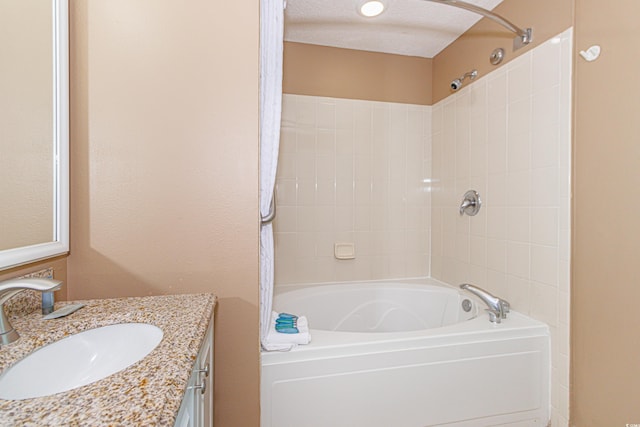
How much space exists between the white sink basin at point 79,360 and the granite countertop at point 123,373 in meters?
0.02

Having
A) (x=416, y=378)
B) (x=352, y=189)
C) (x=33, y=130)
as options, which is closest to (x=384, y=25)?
(x=352, y=189)

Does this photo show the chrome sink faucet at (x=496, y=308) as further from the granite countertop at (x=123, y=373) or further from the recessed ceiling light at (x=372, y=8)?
the recessed ceiling light at (x=372, y=8)

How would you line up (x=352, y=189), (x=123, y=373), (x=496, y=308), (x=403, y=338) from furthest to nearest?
(x=352, y=189)
(x=496, y=308)
(x=403, y=338)
(x=123, y=373)

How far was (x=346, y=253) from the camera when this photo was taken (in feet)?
7.75

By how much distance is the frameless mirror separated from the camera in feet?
2.69

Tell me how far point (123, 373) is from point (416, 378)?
1.19 m

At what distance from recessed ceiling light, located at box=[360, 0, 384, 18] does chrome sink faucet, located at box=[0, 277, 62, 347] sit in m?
2.05

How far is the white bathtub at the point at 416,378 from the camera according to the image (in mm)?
1247

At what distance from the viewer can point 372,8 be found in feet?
6.24

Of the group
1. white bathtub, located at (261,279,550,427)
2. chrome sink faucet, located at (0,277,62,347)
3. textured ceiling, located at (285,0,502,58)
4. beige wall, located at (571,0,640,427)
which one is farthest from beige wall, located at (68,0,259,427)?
beige wall, located at (571,0,640,427)

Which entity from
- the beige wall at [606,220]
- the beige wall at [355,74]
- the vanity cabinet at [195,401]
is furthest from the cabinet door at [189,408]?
the beige wall at [355,74]

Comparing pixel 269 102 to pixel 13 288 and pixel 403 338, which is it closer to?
pixel 13 288

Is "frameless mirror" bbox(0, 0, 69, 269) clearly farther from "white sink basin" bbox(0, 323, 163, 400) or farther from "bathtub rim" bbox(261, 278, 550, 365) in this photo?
"bathtub rim" bbox(261, 278, 550, 365)

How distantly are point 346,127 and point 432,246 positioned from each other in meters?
1.20
